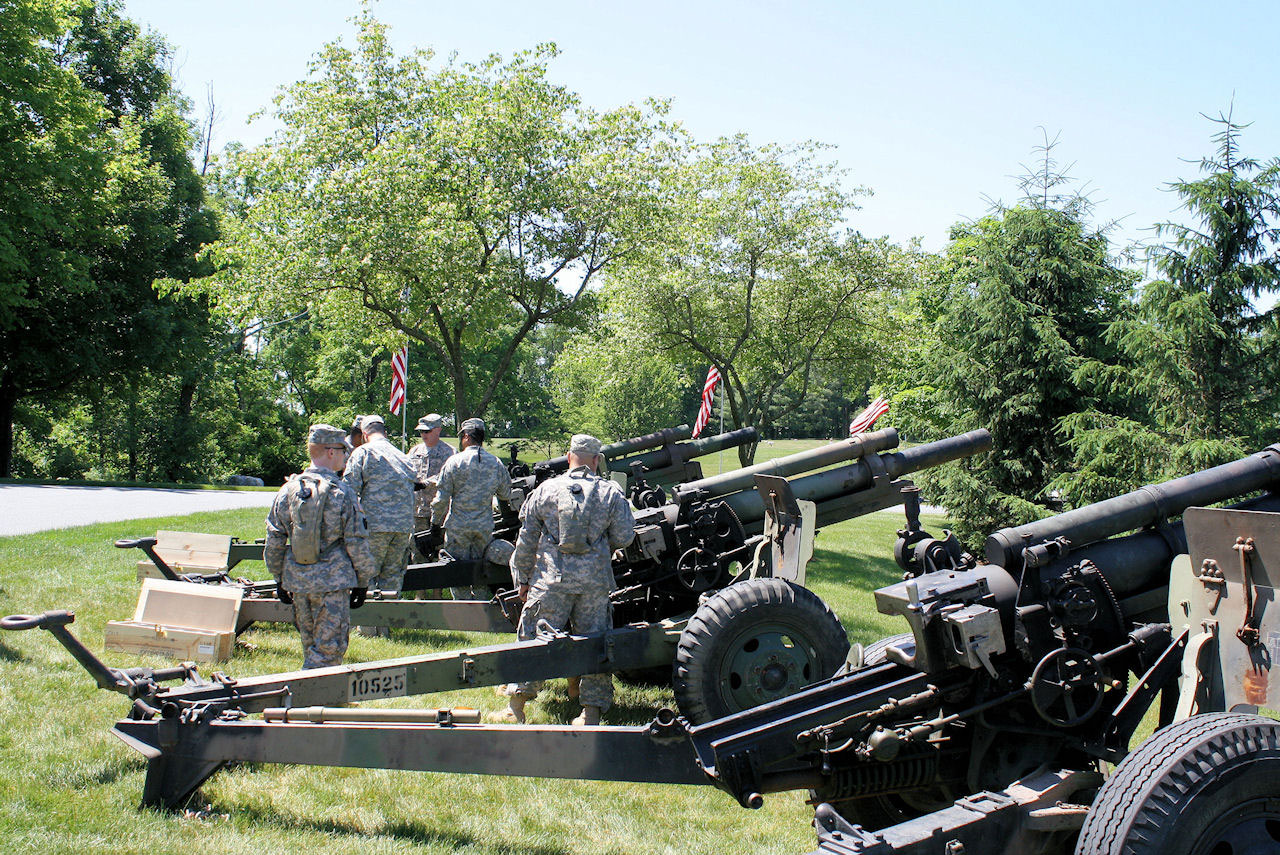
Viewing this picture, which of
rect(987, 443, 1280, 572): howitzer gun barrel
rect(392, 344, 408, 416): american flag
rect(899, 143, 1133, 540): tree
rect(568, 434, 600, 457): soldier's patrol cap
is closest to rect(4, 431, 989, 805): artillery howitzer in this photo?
rect(568, 434, 600, 457): soldier's patrol cap

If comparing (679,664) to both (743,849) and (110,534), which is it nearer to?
(743,849)

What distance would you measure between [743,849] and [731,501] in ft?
10.6

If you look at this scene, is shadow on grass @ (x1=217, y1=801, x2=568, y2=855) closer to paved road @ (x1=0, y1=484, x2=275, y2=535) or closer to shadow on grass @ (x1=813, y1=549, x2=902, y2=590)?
shadow on grass @ (x1=813, y1=549, x2=902, y2=590)

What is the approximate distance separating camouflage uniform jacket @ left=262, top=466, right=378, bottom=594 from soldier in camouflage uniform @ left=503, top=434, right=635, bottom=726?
3.49 ft

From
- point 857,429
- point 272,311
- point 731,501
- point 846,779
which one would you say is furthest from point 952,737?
point 272,311

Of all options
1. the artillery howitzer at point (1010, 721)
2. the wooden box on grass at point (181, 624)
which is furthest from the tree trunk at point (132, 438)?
the artillery howitzer at point (1010, 721)

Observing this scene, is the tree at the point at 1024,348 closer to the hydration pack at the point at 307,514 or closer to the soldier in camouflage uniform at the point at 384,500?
the soldier in camouflage uniform at the point at 384,500

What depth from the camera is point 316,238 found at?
15344 millimetres

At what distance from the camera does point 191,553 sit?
31.7 ft

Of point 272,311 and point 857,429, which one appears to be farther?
point 272,311

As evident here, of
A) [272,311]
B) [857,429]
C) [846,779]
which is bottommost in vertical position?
[846,779]

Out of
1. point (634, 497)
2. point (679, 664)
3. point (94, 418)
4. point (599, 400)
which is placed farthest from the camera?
point (599, 400)

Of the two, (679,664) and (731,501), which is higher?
(731,501)

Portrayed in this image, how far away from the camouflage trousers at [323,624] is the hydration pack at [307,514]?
262 millimetres
